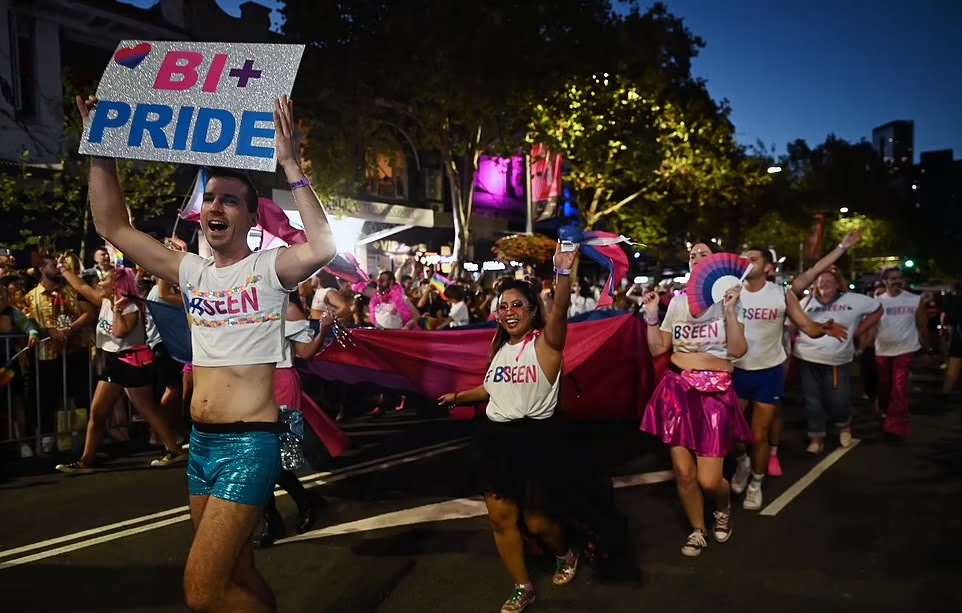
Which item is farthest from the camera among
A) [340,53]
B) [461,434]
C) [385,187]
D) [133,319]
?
[385,187]

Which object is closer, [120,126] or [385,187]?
[120,126]

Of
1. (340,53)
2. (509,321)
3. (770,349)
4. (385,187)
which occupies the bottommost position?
(770,349)

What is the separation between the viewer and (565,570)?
462 centimetres

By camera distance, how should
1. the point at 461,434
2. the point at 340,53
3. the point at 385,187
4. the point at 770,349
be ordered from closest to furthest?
the point at 770,349 → the point at 461,434 → the point at 340,53 → the point at 385,187

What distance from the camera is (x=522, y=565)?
419 cm

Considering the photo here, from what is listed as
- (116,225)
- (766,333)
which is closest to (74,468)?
(116,225)

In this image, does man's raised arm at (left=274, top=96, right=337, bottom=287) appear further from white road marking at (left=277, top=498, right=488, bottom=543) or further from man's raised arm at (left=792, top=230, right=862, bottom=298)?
man's raised arm at (left=792, top=230, right=862, bottom=298)

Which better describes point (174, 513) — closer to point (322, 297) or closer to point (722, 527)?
point (722, 527)

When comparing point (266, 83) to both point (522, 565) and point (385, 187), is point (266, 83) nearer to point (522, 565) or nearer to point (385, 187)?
point (522, 565)

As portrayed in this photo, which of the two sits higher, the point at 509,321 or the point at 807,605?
the point at 509,321

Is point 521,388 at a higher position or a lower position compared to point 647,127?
lower

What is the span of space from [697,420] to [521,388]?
149 centimetres

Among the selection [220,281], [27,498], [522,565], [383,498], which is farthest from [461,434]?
[220,281]

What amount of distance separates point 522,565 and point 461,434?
512cm
